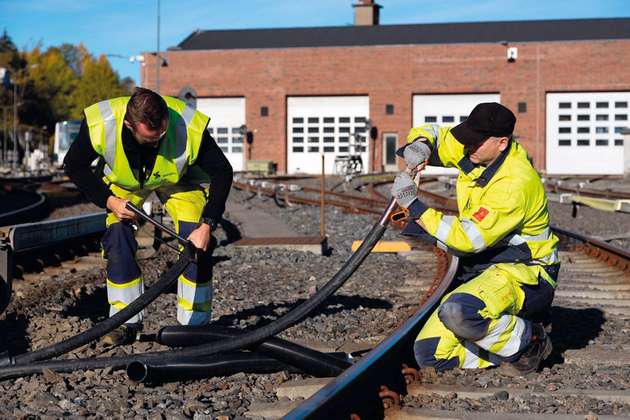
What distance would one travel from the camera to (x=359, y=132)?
1988 inches

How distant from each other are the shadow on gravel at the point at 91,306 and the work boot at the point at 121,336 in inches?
34.5

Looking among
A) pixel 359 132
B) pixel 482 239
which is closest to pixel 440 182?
pixel 359 132

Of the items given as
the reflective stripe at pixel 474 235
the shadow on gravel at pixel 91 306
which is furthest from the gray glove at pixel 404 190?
the shadow on gravel at pixel 91 306

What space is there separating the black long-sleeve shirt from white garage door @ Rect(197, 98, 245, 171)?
4659 centimetres

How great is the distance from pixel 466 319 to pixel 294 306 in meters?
2.61

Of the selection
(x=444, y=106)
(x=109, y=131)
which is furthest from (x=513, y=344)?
(x=444, y=106)

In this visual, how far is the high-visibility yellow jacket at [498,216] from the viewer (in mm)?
4832

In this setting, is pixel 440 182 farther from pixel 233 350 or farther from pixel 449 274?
pixel 233 350

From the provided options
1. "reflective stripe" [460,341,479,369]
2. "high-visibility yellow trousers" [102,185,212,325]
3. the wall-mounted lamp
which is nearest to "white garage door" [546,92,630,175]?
the wall-mounted lamp

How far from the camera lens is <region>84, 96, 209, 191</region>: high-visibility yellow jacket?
17.6ft

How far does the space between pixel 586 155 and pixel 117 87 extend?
66618 mm

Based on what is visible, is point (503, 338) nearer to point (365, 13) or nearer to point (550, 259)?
point (550, 259)

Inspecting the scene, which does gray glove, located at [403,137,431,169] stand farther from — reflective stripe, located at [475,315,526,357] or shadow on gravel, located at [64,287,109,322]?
shadow on gravel, located at [64,287,109,322]

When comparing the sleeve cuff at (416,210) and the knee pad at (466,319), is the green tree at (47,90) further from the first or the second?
the knee pad at (466,319)
